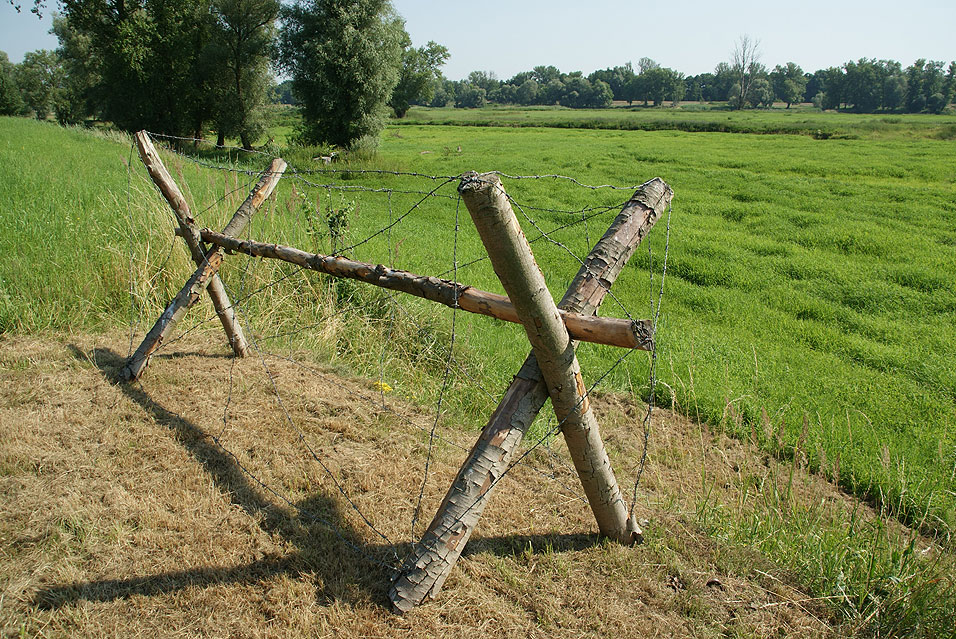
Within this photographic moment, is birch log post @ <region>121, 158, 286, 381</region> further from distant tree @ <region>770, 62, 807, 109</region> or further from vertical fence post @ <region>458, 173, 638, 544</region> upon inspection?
distant tree @ <region>770, 62, 807, 109</region>

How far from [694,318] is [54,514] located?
7.90 m

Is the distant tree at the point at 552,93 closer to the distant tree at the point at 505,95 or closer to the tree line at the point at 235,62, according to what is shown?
the distant tree at the point at 505,95

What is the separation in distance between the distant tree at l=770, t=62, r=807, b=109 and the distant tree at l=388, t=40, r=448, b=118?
224ft

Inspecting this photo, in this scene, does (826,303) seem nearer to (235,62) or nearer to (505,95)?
(235,62)

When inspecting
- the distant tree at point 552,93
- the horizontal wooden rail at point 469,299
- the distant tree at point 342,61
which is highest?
the distant tree at point 552,93

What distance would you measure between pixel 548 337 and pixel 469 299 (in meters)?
0.54

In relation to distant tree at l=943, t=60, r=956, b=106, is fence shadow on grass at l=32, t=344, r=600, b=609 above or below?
below

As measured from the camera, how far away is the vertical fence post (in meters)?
2.09

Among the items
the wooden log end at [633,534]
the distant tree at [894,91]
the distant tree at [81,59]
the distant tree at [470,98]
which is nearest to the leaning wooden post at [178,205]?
the wooden log end at [633,534]

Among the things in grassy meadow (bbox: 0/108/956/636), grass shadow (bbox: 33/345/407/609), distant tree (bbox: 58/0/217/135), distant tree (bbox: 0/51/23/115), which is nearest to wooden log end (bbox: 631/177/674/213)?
grassy meadow (bbox: 0/108/956/636)

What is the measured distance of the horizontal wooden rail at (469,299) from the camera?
2.35 m

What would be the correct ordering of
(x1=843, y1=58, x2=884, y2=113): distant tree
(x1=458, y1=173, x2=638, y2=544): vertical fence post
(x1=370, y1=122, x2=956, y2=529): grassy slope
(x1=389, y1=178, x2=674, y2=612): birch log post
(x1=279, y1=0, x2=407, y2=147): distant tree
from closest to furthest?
(x1=458, y1=173, x2=638, y2=544): vertical fence post → (x1=389, y1=178, x2=674, y2=612): birch log post → (x1=370, y1=122, x2=956, y2=529): grassy slope → (x1=279, y1=0, x2=407, y2=147): distant tree → (x1=843, y1=58, x2=884, y2=113): distant tree

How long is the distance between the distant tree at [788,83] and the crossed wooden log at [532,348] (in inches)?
4590

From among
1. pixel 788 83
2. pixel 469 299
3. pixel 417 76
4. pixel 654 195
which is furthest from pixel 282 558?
pixel 788 83
